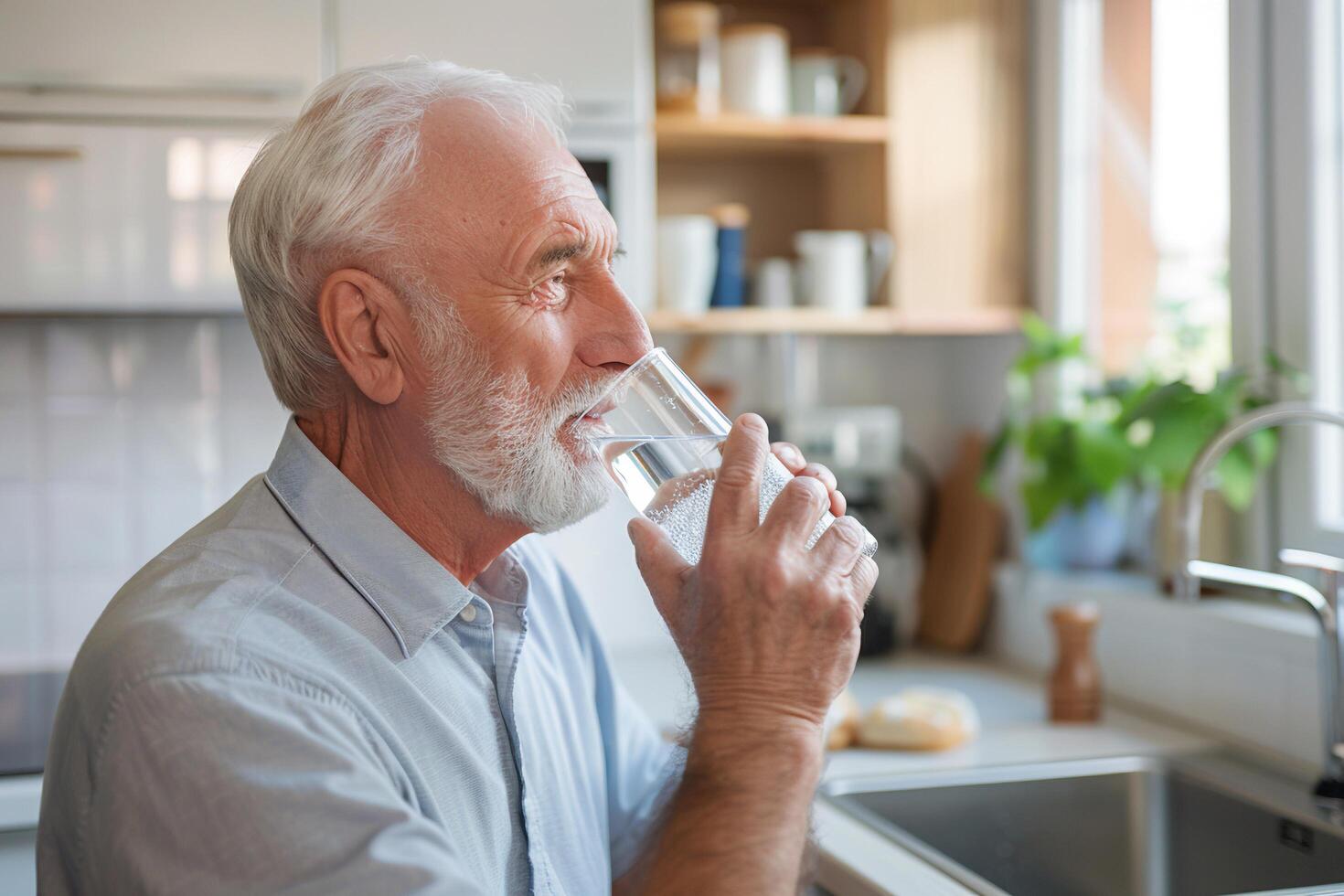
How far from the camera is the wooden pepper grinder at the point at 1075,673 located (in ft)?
6.26

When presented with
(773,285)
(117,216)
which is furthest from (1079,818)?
(117,216)

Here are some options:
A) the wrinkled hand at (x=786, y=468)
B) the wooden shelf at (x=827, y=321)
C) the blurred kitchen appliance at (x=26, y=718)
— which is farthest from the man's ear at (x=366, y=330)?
the wooden shelf at (x=827, y=321)

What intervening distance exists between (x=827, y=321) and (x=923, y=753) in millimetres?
835

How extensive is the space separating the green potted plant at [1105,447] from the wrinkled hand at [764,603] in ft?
3.61

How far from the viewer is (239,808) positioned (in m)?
0.71

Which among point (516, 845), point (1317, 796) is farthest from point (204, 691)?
point (1317, 796)

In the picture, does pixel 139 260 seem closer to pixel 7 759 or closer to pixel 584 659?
pixel 7 759

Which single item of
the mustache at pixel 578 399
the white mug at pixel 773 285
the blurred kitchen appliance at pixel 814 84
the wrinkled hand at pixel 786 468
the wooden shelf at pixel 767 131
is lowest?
the wrinkled hand at pixel 786 468

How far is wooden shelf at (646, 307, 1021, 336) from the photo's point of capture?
2.19 m

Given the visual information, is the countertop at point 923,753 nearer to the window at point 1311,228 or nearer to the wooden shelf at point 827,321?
the window at point 1311,228

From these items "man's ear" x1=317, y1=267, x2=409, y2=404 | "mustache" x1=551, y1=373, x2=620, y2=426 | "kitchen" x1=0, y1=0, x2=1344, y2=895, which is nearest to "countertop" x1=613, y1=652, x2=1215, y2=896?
"kitchen" x1=0, y1=0, x2=1344, y2=895

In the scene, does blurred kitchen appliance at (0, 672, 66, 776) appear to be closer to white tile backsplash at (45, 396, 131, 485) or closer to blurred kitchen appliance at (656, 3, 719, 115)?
white tile backsplash at (45, 396, 131, 485)

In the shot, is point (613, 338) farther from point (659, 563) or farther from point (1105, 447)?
point (1105, 447)

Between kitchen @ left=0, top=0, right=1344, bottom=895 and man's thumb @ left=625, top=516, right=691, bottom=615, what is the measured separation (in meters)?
0.62
